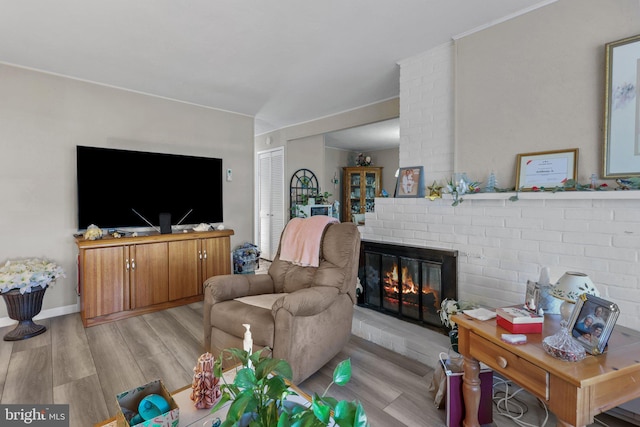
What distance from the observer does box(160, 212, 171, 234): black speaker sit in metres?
3.37

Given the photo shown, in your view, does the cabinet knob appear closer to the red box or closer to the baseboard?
the red box

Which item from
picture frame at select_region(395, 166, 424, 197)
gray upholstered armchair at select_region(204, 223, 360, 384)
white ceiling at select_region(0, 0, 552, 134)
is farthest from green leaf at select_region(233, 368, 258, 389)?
picture frame at select_region(395, 166, 424, 197)

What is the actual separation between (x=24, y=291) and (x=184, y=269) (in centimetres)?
129

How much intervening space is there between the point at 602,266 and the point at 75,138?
14.8ft

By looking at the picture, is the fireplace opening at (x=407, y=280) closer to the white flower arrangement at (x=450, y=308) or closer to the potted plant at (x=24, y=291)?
the white flower arrangement at (x=450, y=308)

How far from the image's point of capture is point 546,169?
6.50 feet

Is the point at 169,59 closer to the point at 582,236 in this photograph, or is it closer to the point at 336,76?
the point at 336,76

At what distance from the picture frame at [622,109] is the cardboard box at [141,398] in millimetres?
2433

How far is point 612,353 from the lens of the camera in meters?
1.17

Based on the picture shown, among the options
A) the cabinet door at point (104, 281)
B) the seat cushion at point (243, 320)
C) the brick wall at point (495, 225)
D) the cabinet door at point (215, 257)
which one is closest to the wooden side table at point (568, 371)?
the brick wall at point (495, 225)

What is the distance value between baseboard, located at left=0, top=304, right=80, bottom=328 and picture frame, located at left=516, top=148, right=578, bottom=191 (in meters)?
4.25

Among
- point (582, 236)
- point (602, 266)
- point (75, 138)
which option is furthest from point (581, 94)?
point (75, 138)

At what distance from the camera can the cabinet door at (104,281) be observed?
2.80 metres

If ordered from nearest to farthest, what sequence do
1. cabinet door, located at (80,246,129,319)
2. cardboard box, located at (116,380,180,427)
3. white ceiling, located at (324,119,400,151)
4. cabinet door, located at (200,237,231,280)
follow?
cardboard box, located at (116,380,180,427) → cabinet door, located at (80,246,129,319) → cabinet door, located at (200,237,231,280) → white ceiling, located at (324,119,400,151)
